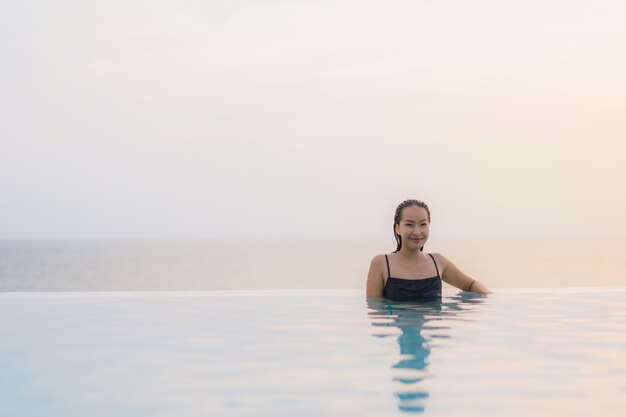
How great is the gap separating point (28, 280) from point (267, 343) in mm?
73168

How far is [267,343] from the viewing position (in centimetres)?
622

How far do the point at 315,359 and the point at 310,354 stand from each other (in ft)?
0.73

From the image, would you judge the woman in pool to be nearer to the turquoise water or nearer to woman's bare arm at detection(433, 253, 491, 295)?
woman's bare arm at detection(433, 253, 491, 295)

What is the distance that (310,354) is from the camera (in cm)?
566

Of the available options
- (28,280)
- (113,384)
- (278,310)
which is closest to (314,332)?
(278,310)

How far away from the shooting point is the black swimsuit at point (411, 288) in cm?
886

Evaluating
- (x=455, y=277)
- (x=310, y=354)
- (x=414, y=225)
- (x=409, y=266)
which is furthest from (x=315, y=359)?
(x=455, y=277)

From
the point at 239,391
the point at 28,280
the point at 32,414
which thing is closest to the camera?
the point at 32,414

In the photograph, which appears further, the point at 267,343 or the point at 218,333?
the point at 218,333

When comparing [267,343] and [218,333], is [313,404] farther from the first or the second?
[218,333]

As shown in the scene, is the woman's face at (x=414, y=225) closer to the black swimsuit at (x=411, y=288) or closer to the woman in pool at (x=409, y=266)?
the woman in pool at (x=409, y=266)

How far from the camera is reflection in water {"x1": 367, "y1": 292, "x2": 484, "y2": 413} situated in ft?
14.4

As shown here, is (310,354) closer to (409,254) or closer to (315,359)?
(315,359)

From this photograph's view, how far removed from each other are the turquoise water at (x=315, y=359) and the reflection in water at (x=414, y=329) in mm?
17
